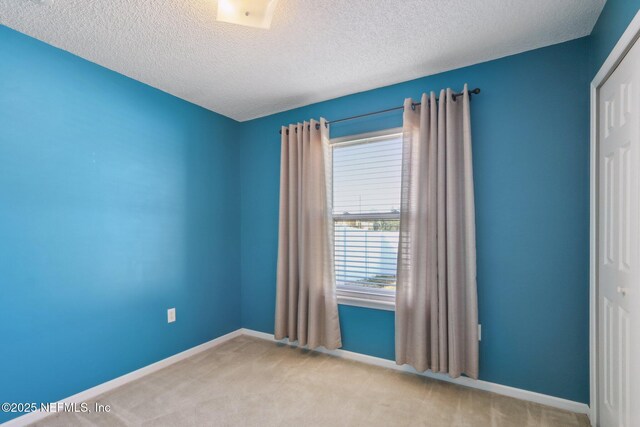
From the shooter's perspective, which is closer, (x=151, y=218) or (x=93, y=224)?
(x=93, y=224)

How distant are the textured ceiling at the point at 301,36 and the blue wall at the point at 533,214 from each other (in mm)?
205

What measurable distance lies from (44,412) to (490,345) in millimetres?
3036

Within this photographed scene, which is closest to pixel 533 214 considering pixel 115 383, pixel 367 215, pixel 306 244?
pixel 367 215

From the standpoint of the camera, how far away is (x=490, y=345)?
216 cm

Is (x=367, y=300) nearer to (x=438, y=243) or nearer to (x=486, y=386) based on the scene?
(x=438, y=243)

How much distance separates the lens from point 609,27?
5.13 feet

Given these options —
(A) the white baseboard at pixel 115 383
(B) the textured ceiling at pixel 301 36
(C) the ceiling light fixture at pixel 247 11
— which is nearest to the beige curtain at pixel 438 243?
(B) the textured ceiling at pixel 301 36

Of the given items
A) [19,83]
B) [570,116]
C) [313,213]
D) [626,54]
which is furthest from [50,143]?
[570,116]

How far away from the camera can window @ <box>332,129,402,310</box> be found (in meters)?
2.61

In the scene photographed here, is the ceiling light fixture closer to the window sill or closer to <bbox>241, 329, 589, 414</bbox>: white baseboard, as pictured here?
the window sill

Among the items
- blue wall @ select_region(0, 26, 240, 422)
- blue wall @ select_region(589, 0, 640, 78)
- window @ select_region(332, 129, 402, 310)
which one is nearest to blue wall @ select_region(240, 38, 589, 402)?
blue wall @ select_region(589, 0, 640, 78)

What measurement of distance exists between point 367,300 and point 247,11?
90.7 inches

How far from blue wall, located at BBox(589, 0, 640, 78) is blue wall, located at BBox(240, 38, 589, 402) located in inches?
5.4

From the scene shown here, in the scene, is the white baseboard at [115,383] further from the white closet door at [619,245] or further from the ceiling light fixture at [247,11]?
the white closet door at [619,245]
